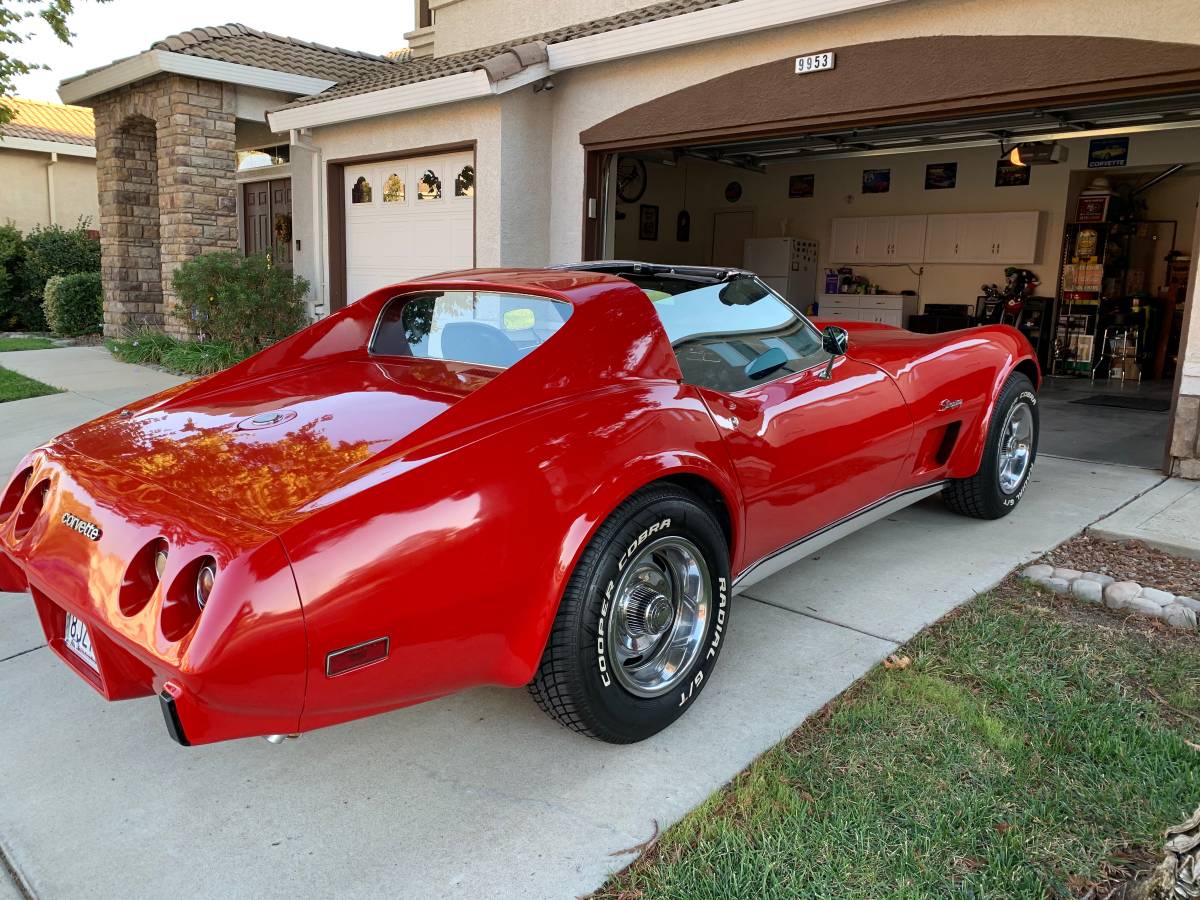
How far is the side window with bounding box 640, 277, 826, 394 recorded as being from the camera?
3.02 metres

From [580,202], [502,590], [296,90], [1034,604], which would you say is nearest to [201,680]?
[502,590]

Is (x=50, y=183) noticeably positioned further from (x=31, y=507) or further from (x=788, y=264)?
(x=31, y=507)

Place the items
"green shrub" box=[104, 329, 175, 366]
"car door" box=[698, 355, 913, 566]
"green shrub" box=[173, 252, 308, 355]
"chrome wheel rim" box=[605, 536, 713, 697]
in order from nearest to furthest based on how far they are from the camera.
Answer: "chrome wheel rim" box=[605, 536, 713, 697] → "car door" box=[698, 355, 913, 566] → "green shrub" box=[173, 252, 308, 355] → "green shrub" box=[104, 329, 175, 366]

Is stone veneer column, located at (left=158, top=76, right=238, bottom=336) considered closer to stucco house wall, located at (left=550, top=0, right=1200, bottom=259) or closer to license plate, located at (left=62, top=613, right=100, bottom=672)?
stucco house wall, located at (left=550, top=0, right=1200, bottom=259)

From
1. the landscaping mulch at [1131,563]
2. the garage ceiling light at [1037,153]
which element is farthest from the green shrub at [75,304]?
the landscaping mulch at [1131,563]

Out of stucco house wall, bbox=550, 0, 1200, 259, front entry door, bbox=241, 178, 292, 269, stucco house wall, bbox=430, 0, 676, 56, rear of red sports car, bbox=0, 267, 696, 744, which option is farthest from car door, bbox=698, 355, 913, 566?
front entry door, bbox=241, 178, 292, 269

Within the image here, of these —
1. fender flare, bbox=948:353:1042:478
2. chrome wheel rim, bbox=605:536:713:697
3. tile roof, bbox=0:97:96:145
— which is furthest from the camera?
tile roof, bbox=0:97:96:145

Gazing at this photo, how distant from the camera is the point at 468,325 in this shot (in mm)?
3186

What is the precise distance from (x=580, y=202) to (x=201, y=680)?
728 centimetres

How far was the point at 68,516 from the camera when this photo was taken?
91.6 inches

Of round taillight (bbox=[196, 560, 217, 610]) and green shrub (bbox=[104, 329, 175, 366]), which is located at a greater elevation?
round taillight (bbox=[196, 560, 217, 610])

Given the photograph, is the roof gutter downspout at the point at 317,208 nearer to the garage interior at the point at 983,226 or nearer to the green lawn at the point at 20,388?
the green lawn at the point at 20,388

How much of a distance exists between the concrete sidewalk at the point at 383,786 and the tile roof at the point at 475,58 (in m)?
5.80

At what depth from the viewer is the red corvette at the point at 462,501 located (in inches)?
74.8
